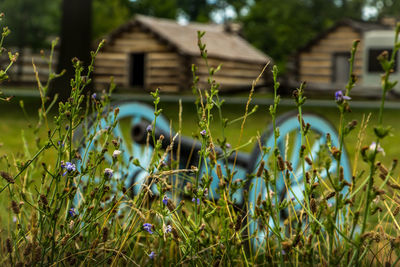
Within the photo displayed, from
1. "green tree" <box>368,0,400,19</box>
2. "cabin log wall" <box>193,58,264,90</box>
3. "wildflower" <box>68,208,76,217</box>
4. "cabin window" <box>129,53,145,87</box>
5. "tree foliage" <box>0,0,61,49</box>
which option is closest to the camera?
"wildflower" <box>68,208,76,217</box>

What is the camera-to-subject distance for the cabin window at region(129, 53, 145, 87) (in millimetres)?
24812

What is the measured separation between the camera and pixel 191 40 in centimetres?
2372

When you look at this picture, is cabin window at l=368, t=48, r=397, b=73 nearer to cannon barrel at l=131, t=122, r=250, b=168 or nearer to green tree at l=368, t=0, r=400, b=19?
cannon barrel at l=131, t=122, r=250, b=168

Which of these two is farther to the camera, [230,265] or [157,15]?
[157,15]

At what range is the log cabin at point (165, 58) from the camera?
22391mm

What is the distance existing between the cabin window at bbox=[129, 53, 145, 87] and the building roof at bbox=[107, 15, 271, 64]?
1.43 metres

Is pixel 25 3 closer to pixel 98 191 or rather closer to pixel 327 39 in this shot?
pixel 327 39

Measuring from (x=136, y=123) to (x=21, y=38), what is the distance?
27.0 meters

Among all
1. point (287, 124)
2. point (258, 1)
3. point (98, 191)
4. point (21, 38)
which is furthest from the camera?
point (258, 1)

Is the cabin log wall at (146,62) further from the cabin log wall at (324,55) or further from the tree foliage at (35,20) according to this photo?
the tree foliage at (35,20)

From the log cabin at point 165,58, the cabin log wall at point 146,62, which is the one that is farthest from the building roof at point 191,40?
the cabin log wall at point 146,62

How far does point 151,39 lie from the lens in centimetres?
2384

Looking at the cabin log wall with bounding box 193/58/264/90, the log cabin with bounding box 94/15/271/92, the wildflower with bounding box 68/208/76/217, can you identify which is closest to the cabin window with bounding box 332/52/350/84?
the log cabin with bounding box 94/15/271/92

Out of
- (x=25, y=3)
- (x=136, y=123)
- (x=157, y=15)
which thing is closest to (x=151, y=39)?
(x=25, y=3)
